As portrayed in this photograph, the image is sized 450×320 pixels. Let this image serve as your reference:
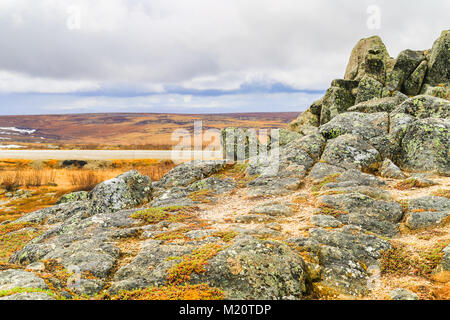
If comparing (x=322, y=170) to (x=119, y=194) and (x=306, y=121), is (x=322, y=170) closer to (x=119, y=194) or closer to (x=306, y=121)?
(x=119, y=194)

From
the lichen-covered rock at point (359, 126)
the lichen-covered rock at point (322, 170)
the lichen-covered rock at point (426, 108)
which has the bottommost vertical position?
the lichen-covered rock at point (322, 170)

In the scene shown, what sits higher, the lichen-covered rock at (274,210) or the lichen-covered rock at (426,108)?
the lichen-covered rock at (426,108)

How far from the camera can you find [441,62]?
106 feet

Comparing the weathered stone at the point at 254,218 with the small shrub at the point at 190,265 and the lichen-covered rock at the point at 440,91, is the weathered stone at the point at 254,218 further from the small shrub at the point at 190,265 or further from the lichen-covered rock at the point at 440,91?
the lichen-covered rock at the point at 440,91

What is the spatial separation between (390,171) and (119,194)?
1944cm

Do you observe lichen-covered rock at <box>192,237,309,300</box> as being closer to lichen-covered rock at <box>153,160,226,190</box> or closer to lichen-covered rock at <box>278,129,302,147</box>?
lichen-covered rock at <box>153,160,226,190</box>

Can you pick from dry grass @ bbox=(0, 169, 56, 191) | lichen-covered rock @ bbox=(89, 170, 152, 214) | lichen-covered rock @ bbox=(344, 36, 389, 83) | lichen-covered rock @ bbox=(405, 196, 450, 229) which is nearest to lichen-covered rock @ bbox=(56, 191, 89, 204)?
lichen-covered rock @ bbox=(89, 170, 152, 214)

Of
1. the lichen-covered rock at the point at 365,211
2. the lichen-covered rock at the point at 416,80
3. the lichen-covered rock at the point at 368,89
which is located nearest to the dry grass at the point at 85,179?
the lichen-covered rock at the point at 365,211

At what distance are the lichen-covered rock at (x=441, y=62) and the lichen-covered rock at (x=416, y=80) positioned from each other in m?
0.70

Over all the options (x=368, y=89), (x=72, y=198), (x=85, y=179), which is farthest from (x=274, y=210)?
(x=85, y=179)

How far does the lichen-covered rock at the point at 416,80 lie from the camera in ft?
109

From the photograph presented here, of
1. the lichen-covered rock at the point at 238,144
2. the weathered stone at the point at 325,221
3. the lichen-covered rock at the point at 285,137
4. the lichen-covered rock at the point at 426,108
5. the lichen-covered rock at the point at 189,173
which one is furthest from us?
the lichen-covered rock at the point at 285,137

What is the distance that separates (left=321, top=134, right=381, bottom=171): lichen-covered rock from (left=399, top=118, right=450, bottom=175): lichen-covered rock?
2.05m

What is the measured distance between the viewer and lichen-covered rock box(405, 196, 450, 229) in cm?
1185
